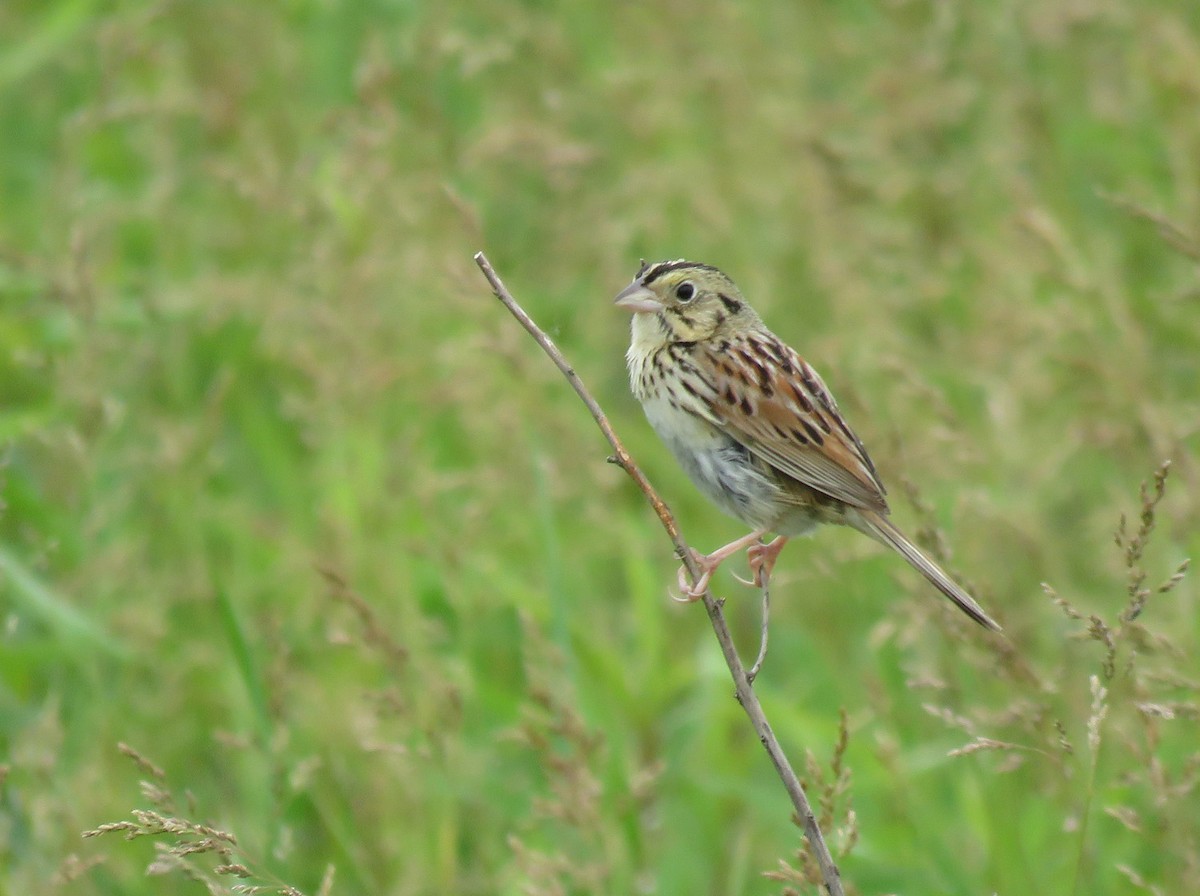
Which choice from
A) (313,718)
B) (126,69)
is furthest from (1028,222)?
(126,69)

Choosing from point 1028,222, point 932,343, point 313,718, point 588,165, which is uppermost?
point 1028,222

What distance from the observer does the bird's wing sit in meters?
3.25

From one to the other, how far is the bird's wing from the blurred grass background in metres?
0.10

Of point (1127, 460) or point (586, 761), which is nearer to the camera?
point (586, 761)

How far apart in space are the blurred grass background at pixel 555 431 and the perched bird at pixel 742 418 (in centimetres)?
14

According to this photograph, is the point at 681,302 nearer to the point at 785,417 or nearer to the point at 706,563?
the point at 785,417

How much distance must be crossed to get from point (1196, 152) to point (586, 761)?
8.55ft

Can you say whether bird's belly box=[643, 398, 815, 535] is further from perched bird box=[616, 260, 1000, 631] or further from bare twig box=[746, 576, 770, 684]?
bare twig box=[746, 576, 770, 684]

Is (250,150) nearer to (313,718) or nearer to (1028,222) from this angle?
(313,718)

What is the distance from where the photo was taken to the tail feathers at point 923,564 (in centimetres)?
278

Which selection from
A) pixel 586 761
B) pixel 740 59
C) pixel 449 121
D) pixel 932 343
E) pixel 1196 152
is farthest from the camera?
pixel 740 59

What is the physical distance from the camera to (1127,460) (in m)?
4.13

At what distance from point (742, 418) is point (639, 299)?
333 millimetres

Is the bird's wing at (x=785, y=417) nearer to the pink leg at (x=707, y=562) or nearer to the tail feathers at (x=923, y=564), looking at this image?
the tail feathers at (x=923, y=564)
